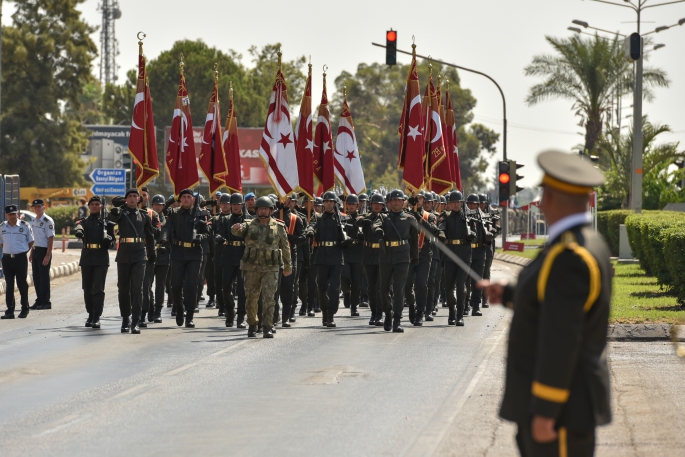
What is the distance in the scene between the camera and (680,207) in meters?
40.1

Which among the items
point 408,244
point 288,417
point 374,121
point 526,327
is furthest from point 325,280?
point 374,121

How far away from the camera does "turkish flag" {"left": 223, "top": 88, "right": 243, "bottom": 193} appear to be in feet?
76.7

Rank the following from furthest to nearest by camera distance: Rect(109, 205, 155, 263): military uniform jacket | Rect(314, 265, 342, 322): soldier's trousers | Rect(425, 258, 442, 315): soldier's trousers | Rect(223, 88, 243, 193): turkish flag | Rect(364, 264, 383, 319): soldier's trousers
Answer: Rect(223, 88, 243, 193): turkish flag
Rect(425, 258, 442, 315): soldier's trousers
Rect(364, 264, 383, 319): soldier's trousers
Rect(314, 265, 342, 322): soldier's trousers
Rect(109, 205, 155, 263): military uniform jacket

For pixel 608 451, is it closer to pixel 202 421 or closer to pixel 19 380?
pixel 202 421

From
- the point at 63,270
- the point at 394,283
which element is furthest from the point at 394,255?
the point at 63,270

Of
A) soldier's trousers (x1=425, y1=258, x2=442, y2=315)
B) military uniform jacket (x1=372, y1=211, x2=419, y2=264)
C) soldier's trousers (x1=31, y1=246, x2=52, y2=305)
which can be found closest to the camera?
military uniform jacket (x1=372, y1=211, x2=419, y2=264)

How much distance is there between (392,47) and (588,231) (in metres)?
25.4

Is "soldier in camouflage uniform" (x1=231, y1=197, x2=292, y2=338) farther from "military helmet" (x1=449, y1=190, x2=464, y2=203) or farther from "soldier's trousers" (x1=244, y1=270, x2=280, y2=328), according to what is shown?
"military helmet" (x1=449, y1=190, x2=464, y2=203)

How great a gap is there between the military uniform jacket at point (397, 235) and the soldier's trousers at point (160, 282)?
146 inches

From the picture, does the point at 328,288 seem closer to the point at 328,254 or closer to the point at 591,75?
the point at 328,254

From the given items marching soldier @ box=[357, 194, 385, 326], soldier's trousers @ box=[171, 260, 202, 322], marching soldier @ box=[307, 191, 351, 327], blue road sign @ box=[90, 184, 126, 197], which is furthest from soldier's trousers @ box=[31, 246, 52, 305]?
blue road sign @ box=[90, 184, 126, 197]

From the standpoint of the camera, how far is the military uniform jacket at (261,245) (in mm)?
15188

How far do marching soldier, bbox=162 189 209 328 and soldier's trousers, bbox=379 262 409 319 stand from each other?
2.70 m

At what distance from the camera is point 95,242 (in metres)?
16.8
